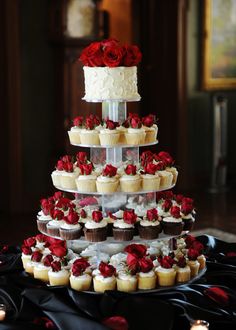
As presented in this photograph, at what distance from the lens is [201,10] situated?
336 inches

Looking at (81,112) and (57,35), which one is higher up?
(57,35)

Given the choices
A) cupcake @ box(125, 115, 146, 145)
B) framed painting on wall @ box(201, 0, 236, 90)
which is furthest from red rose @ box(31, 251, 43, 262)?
framed painting on wall @ box(201, 0, 236, 90)

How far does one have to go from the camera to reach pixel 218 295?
12.5 feet

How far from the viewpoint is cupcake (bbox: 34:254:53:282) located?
3.97 metres

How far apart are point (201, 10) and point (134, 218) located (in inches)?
204

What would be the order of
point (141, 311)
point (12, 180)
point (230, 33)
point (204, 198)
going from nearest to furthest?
point (141, 311) < point (12, 180) < point (204, 198) < point (230, 33)

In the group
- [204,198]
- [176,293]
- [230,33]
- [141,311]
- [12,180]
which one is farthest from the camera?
[230,33]

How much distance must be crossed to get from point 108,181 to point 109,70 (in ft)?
2.03

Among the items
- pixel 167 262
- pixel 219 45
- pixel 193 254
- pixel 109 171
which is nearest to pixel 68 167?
pixel 109 171

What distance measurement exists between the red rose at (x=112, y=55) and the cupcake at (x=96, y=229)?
0.81 metres

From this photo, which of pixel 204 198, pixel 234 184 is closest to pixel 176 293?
pixel 204 198

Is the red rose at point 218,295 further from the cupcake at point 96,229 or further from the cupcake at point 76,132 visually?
the cupcake at point 76,132

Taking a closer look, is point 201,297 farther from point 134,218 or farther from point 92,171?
point 92,171

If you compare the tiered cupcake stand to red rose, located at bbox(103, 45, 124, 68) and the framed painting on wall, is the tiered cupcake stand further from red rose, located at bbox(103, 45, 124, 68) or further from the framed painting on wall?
the framed painting on wall
